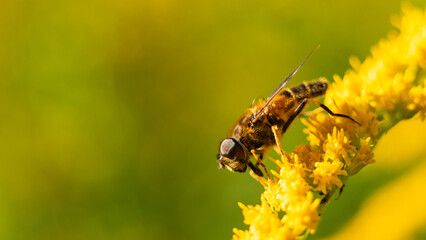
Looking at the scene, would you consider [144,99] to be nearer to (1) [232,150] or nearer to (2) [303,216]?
(1) [232,150]

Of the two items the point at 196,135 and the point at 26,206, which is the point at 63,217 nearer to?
Answer: the point at 26,206

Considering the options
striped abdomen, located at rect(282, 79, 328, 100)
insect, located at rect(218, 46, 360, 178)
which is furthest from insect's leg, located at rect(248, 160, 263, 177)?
striped abdomen, located at rect(282, 79, 328, 100)

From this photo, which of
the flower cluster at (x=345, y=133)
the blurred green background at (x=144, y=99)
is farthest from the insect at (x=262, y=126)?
the blurred green background at (x=144, y=99)

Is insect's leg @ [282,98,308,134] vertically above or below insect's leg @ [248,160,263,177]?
above

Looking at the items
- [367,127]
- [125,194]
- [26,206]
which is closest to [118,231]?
[125,194]

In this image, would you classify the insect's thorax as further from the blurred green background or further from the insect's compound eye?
the blurred green background

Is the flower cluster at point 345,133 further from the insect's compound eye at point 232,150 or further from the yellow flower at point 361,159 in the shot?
the insect's compound eye at point 232,150

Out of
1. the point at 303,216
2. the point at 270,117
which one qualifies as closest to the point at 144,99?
the point at 270,117
